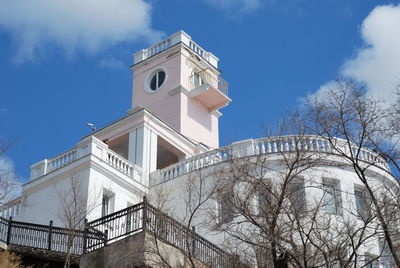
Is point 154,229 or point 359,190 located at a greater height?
point 359,190

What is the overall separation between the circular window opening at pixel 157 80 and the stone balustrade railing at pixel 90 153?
31.7ft

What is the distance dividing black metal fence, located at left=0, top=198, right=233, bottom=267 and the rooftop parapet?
18664 mm

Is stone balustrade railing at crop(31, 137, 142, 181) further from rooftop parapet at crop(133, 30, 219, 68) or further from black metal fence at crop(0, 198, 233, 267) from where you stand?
rooftop parapet at crop(133, 30, 219, 68)

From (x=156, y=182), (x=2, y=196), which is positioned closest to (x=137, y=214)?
(x=2, y=196)

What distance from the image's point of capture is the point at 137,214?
68.7 feet

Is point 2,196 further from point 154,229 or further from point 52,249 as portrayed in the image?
point 154,229

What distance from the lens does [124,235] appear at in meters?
20.5

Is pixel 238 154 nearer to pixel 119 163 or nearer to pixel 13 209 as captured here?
pixel 119 163

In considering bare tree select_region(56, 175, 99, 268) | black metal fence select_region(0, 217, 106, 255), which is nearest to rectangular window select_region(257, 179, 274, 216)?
black metal fence select_region(0, 217, 106, 255)

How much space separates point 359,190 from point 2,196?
1407 cm

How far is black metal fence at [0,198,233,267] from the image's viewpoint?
1980 cm

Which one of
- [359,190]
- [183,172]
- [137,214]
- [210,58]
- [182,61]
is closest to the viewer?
[137,214]

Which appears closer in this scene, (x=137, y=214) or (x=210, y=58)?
(x=137, y=214)

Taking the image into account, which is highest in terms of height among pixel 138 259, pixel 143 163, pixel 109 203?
pixel 143 163
